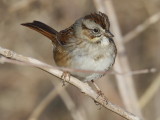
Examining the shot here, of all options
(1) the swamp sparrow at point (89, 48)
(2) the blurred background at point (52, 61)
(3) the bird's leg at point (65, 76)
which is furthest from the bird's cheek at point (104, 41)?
(2) the blurred background at point (52, 61)

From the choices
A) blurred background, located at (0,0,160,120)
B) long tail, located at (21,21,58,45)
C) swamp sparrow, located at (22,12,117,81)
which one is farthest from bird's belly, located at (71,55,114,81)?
blurred background, located at (0,0,160,120)

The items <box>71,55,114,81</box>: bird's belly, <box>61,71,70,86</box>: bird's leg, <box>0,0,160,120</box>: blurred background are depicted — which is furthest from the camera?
<box>0,0,160,120</box>: blurred background

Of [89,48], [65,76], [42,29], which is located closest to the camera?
[65,76]

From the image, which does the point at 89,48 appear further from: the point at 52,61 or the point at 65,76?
the point at 52,61

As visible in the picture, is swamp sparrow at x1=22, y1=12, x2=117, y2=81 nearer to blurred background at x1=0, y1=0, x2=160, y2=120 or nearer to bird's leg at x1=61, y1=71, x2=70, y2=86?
bird's leg at x1=61, y1=71, x2=70, y2=86

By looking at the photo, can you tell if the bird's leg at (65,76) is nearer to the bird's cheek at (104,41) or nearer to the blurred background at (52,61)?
the bird's cheek at (104,41)

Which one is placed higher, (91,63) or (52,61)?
(52,61)

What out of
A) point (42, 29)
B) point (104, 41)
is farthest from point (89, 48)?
point (42, 29)

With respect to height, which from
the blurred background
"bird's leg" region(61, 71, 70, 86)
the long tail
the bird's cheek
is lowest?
"bird's leg" region(61, 71, 70, 86)
